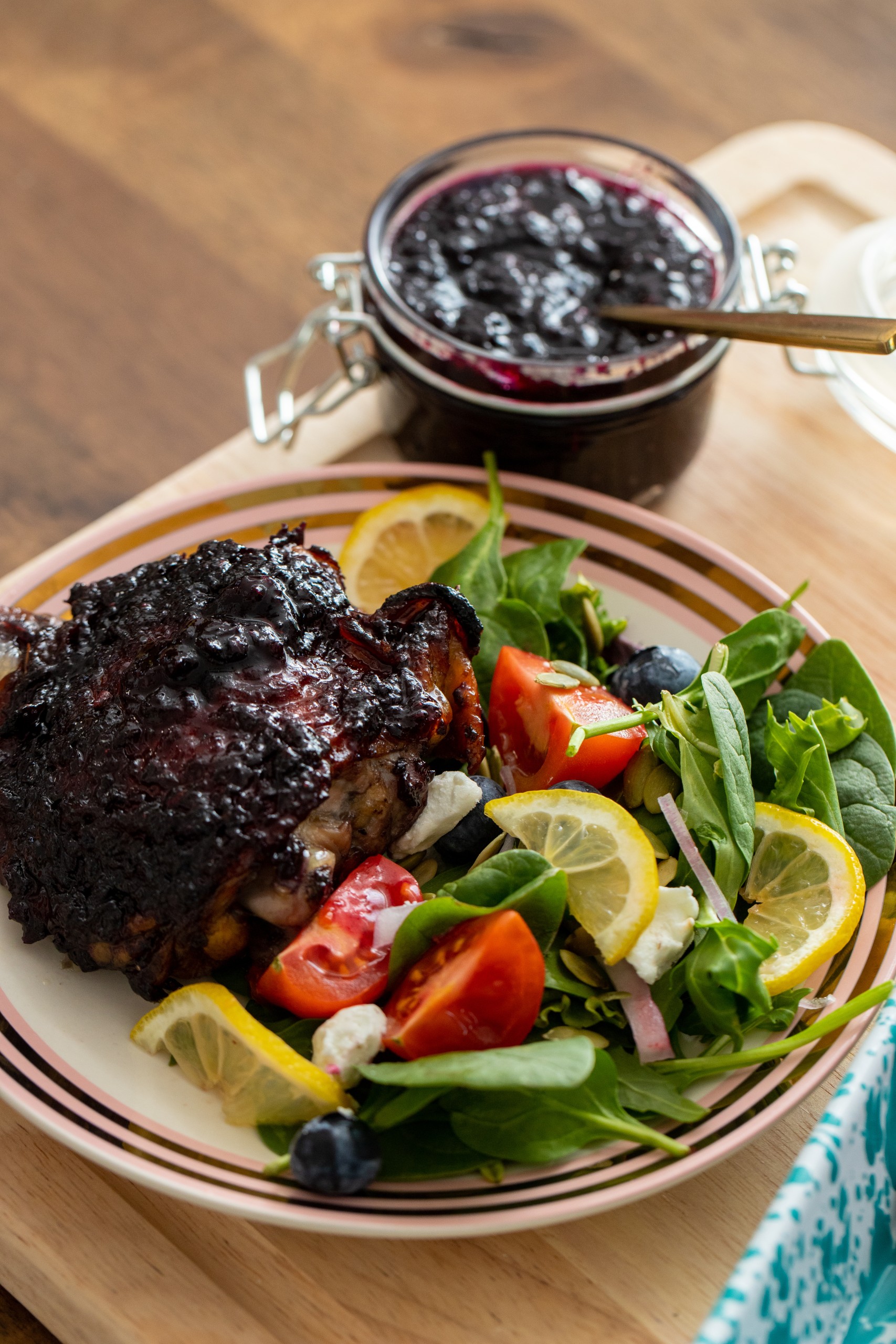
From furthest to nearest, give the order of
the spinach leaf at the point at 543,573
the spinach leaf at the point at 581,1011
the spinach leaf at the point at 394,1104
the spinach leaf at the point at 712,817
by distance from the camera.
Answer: the spinach leaf at the point at 543,573, the spinach leaf at the point at 712,817, the spinach leaf at the point at 581,1011, the spinach leaf at the point at 394,1104

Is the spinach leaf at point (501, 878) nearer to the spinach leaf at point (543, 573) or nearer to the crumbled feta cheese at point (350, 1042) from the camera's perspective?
the crumbled feta cheese at point (350, 1042)

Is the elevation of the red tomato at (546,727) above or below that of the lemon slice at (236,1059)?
above

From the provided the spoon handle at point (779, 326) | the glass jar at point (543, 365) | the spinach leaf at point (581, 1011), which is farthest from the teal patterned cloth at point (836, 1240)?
the glass jar at point (543, 365)

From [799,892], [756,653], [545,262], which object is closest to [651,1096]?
[799,892]

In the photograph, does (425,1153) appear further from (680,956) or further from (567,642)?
(567,642)

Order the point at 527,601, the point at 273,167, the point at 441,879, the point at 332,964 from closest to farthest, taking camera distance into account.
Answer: the point at 332,964 → the point at 441,879 → the point at 527,601 → the point at 273,167

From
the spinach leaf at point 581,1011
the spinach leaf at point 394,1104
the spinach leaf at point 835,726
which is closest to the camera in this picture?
the spinach leaf at point 394,1104

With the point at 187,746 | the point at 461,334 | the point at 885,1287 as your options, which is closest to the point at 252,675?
the point at 187,746
